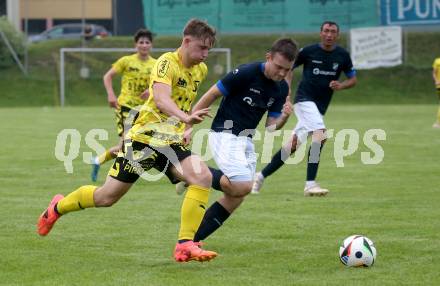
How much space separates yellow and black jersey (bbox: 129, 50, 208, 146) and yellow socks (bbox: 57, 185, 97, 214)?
60 centimetres

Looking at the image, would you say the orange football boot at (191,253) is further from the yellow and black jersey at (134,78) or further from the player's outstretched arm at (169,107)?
the yellow and black jersey at (134,78)

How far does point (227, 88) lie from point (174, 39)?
30.0m

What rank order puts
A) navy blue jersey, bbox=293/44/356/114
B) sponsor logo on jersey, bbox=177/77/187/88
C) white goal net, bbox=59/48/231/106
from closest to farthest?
sponsor logo on jersey, bbox=177/77/187/88
navy blue jersey, bbox=293/44/356/114
white goal net, bbox=59/48/231/106

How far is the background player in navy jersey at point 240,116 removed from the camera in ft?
25.7

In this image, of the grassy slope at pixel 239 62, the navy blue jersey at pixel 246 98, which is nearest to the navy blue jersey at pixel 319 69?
the navy blue jersey at pixel 246 98

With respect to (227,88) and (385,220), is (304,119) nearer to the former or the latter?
(385,220)

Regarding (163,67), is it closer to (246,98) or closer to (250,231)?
(246,98)

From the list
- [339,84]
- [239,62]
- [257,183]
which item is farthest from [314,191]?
[239,62]

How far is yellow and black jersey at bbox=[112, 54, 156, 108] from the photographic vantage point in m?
13.4

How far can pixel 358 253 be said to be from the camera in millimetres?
7105

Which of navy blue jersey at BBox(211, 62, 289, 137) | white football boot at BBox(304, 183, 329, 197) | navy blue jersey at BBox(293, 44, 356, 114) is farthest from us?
navy blue jersey at BBox(293, 44, 356, 114)

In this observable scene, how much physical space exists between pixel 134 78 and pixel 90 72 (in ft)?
83.2

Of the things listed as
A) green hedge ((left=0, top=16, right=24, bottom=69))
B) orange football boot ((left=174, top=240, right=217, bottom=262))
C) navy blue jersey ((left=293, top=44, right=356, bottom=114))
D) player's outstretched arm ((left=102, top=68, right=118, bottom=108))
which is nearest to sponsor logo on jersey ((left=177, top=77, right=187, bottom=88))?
orange football boot ((left=174, top=240, right=217, bottom=262))

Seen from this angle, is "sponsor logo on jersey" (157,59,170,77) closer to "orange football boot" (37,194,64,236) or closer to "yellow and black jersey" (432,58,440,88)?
"orange football boot" (37,194,64,236)
